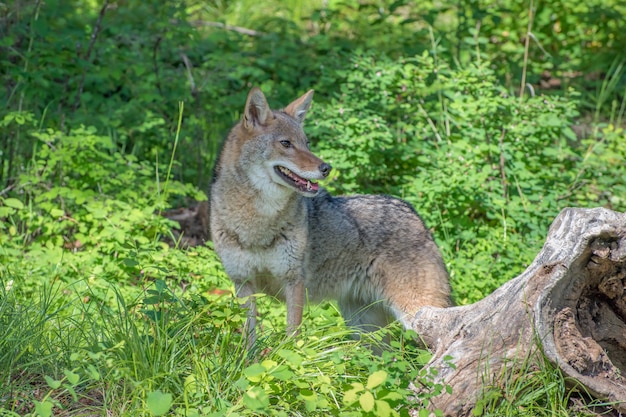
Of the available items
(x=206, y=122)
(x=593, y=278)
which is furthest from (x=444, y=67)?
(x=593, y=278)

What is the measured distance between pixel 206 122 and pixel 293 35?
8.02 feet

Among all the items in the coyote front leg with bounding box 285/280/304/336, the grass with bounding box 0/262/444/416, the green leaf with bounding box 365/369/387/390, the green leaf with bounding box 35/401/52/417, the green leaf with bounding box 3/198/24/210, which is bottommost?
the green leaf with bounding box 3/198/24/210

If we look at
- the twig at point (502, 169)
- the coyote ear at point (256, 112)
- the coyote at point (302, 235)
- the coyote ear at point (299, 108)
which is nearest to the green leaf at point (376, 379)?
the coyote at point (302, 235)

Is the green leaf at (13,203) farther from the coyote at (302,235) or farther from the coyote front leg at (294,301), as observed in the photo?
the coyote front leg at (294,301)

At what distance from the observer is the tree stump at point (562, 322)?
176 inches

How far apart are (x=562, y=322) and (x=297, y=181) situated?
191 centimetres

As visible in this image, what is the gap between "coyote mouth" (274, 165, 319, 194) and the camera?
18.1 feet

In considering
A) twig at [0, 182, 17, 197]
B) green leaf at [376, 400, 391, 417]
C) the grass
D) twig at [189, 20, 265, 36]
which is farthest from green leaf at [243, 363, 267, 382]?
twig at [189, 20, 265, 36]

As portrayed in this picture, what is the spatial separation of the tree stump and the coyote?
3.44 feet

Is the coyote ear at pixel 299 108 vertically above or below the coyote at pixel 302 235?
above

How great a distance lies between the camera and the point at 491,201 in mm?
7672

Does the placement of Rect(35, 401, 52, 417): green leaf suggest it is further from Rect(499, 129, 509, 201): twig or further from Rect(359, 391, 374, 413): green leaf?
Rect(499, 129, 509, 201): twig

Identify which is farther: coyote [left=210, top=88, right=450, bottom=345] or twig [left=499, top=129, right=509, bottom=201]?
twig [left=499, top=129, right=509, bottom=201]

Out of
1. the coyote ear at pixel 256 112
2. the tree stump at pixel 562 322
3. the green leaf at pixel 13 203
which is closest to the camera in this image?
the tree stump at pixel 562 322
